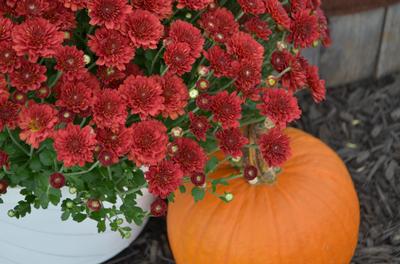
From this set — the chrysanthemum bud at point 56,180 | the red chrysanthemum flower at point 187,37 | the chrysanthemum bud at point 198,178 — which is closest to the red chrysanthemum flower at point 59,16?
the red chrysanthemum flower at point 187,37

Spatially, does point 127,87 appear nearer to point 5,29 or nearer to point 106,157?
point 106,157

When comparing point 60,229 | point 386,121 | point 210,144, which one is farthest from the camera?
point 386,121

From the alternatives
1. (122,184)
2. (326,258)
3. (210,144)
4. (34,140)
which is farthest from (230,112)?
(326,258)

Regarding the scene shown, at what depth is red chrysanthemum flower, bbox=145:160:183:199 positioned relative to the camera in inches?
54.5

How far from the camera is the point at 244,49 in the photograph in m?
1.48

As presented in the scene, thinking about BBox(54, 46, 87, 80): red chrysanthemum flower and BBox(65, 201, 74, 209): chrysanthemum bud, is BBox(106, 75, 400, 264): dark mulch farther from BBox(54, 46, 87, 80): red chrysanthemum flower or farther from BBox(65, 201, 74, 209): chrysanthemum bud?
BBox(54, 46, 87, 80): red chrysanthemum flower

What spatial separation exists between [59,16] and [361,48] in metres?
1.65

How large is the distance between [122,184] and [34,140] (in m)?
0.28

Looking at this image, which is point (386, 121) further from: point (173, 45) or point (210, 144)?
point (173, 45)

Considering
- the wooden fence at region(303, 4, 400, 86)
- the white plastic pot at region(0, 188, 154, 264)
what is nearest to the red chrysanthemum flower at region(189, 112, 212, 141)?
the white plastic pot at region(0, 188, 154, 264)

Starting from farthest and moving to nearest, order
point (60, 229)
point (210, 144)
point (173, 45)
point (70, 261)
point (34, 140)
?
point (70, 261)
point (60, 229)
point (210, 144)
point (173, 45)
point (34, 140)

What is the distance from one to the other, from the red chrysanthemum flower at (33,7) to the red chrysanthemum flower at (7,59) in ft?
0.28

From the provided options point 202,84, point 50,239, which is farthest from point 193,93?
point 50,239

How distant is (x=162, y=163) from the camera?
4.57 ft
